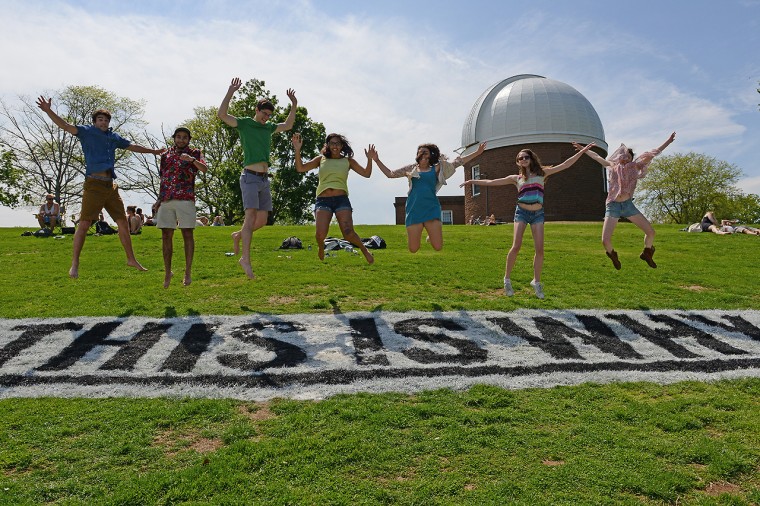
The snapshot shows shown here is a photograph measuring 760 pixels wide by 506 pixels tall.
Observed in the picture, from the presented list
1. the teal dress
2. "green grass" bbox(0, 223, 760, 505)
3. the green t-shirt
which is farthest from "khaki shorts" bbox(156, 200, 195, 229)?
the teal dress

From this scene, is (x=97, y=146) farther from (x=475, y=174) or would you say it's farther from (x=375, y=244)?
(x=475, y=174)

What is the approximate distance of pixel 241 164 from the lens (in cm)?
4366

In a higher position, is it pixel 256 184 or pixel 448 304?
→ pixel 256 184

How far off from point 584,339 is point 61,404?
7.50m

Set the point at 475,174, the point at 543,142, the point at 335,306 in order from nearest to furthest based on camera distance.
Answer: the point at 335,306 < the point at 543,142 < the point at 475,174

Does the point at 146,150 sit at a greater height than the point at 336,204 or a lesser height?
greater

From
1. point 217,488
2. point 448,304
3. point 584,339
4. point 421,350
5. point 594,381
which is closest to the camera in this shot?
point 217,488

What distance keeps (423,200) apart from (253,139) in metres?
3.19

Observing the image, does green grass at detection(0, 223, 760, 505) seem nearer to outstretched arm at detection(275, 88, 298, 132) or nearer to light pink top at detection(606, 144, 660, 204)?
light pink top at detection(606, 144, 660, 204)

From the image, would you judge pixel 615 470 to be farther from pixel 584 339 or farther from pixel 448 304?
pixel 448 304

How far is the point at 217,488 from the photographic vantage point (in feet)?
12.7

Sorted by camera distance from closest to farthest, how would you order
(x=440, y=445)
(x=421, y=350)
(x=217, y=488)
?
1. (x=217, y=488)
2. (x=440, y=445)
3. (x=421, y=350)

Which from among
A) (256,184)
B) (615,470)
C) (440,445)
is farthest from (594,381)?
(256,184)

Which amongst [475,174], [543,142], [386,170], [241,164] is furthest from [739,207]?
[386,170]
